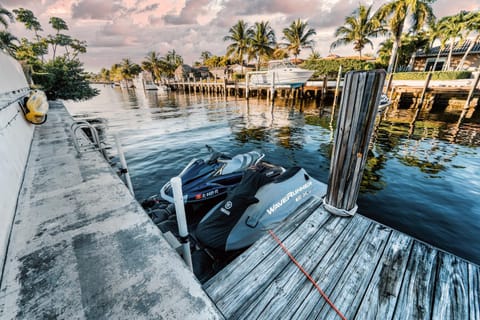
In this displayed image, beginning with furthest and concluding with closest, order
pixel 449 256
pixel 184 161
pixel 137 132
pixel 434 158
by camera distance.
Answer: pixel 137 132 < pixel 184 161 < pixel 434 158 < pixel 449 256

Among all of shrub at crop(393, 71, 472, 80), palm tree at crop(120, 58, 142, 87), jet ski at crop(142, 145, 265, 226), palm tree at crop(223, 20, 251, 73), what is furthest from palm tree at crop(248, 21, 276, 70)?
palm tree at crop(120, 58, 142, 87)

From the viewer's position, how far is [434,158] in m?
5.88

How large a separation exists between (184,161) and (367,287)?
5.66 metres

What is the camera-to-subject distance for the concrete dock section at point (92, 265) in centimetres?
115

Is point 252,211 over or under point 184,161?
over

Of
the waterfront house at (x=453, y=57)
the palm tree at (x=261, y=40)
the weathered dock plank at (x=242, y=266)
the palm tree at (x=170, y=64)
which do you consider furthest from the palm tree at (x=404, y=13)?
the palm tree at (x=170, y=64)

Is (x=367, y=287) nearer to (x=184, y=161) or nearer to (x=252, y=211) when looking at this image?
(x=252, y=211)

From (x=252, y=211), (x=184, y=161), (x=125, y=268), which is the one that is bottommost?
(x=184, y=161)

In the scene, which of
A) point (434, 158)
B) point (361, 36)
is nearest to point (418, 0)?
point (361, 36)

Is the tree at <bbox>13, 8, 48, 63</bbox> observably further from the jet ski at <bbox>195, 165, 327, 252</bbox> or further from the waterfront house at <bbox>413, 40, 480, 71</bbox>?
the waterfront house at <bbox>413, 40, 480, 71</bbox>

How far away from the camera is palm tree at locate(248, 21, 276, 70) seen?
2503 centimetres

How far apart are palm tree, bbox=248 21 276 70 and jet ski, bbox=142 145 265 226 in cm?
2598

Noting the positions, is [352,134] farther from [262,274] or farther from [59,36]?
[59,36]

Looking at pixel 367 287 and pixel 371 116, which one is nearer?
pixel 367 287
